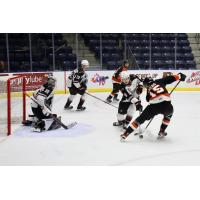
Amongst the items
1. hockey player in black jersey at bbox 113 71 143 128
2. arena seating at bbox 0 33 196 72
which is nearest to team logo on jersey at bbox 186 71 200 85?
arena seating at bbox 0 33 196 72

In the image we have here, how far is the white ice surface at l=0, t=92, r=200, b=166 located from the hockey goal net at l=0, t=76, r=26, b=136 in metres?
0.20

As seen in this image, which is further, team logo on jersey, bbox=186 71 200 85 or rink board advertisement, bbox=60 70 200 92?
team logo on jersey, bbox=186 71 200 85

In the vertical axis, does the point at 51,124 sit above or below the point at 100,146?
above

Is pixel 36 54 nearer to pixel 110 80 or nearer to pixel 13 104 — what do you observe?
pixel 110 80

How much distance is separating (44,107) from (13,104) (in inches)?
68.8

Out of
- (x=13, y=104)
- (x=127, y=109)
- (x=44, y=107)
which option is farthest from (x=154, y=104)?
(x=13, y=104)

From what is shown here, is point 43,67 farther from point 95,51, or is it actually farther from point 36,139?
point 36,139

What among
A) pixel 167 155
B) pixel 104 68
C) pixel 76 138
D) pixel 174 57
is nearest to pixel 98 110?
pixel 76 138

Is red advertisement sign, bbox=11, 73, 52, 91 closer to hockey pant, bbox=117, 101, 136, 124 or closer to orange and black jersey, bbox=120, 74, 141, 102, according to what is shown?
hockey pant, bbox=117, 101, 136, 124

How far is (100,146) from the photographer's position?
4.57m

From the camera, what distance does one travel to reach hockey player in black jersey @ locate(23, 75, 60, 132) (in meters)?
5.09

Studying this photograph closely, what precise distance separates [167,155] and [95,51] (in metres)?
7.09

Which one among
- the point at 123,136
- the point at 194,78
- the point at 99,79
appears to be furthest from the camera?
the point at 194,78

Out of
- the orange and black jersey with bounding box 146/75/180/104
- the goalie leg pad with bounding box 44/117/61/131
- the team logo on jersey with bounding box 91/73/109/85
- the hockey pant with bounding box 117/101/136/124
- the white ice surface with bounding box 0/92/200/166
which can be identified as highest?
the team logo on jersey with bounding box 91/73/109/85
